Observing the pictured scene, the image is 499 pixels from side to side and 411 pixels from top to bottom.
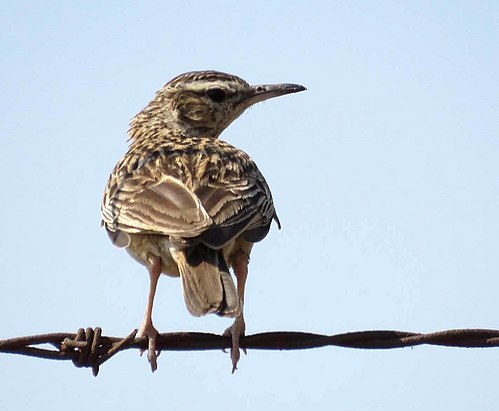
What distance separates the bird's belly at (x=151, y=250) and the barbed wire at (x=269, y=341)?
5.76ft

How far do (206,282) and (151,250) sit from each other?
3.69 ft

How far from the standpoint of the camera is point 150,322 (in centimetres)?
833

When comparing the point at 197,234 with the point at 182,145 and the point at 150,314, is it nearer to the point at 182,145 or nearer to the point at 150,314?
the point at 150,314

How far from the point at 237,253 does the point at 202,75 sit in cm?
333

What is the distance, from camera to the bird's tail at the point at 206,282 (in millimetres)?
7645

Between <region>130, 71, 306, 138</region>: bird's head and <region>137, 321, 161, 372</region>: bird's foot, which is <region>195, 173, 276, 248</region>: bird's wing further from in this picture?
<region>130, 71, 306, 138</region>: bird's head

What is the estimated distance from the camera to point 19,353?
650cm

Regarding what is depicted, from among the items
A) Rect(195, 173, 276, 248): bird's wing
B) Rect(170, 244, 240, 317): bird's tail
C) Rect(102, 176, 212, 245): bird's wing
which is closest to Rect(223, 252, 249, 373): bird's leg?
Rect(170, 244, 240, 317): bird's tail

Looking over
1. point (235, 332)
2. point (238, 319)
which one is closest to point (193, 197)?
point (238, 319)

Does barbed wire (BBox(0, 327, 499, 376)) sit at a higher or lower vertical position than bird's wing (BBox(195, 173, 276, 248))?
lower

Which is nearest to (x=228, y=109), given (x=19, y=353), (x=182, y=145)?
(x=182, y=145)

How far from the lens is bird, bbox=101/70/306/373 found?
802cm

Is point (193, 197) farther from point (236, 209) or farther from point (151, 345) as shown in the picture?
point (151, 345)

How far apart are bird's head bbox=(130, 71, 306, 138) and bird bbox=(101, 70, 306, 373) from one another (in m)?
0.06
